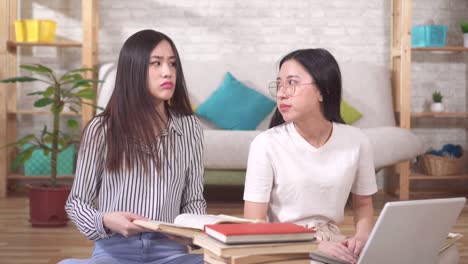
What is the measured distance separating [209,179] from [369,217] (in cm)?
271

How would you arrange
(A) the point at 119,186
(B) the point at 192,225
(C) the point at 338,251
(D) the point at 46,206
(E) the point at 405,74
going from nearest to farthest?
(B) the point at 192,225 → (C) the point at 338,251 → (A) the point at 119,186 → (D) the point at 46,206 → (E) the point at 405,74

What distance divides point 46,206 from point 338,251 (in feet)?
8.40

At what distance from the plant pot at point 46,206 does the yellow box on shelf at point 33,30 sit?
131cm

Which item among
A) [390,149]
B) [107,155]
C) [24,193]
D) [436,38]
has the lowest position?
[24,193]

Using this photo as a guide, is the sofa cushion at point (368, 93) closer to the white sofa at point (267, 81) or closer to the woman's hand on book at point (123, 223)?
the white sofa at point (267, 81)

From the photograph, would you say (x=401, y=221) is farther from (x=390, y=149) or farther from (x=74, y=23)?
(x=74, y=23)

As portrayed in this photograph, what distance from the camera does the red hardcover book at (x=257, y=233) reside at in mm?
1159

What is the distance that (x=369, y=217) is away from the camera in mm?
1897

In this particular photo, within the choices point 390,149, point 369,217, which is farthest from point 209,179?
point 369,217

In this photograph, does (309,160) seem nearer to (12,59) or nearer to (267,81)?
(267,81)

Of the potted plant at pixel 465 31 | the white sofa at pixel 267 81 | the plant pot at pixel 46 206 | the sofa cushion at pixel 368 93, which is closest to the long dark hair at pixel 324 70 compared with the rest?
the plant pot at pixel 46 206

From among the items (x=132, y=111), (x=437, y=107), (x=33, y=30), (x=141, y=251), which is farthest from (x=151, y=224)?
(x=437, y=107)

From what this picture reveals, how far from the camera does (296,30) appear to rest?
5.36m

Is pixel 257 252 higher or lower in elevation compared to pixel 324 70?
lower
